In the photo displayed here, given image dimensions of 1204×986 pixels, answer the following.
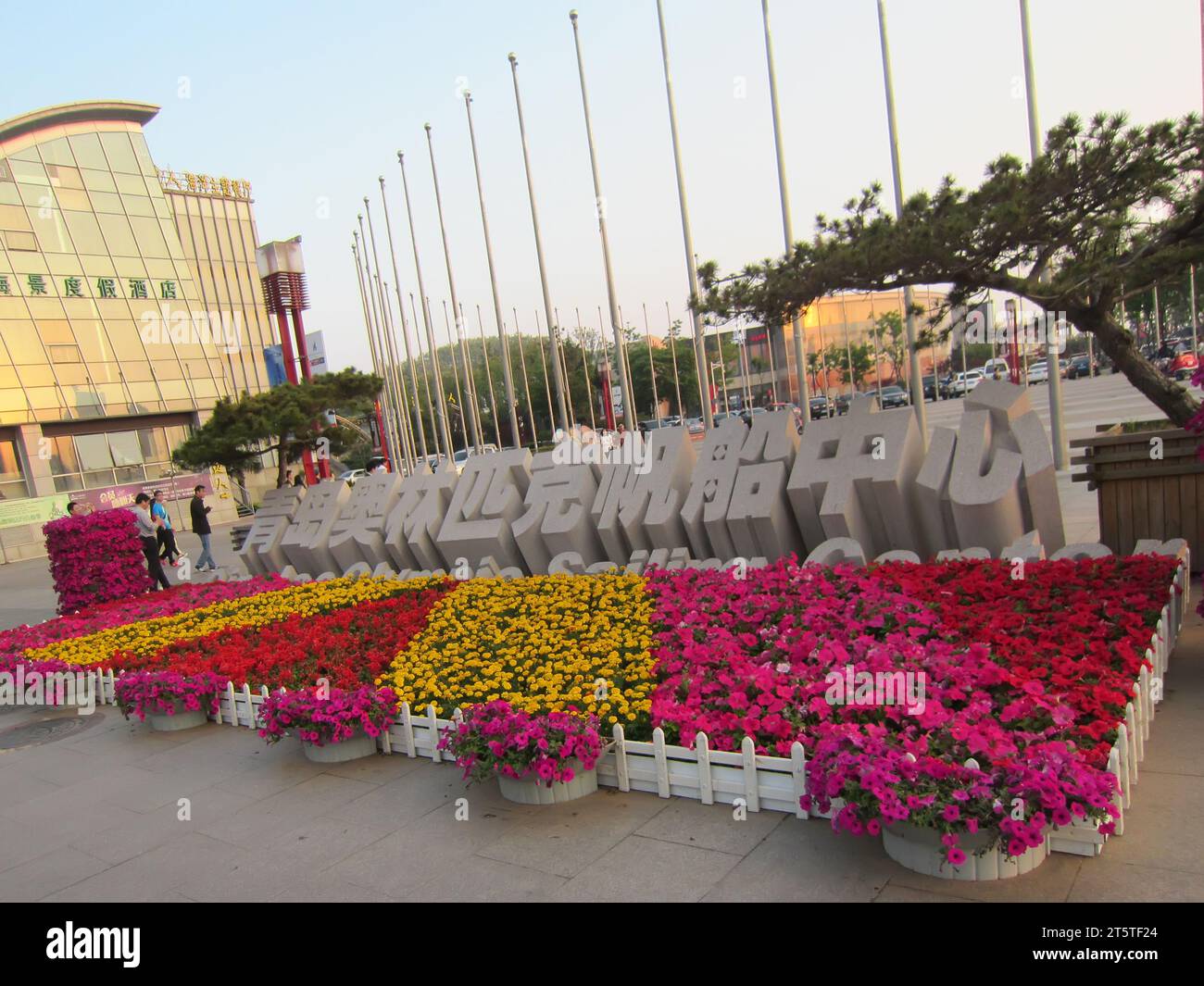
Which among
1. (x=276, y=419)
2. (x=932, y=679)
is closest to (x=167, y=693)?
(x=932, y=679)

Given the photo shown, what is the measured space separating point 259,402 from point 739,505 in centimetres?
881

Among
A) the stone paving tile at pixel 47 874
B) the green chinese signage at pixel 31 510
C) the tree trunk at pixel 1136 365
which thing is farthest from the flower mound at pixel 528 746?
the green chinese signage at pixel 31 510

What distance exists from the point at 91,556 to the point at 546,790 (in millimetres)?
10040

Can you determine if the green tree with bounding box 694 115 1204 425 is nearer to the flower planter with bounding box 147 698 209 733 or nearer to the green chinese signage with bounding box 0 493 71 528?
the flower planter with bounding box 147 698 209 733

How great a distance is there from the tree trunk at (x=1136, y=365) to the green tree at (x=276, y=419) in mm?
10781

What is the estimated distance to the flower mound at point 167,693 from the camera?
669 cm

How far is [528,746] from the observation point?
14.6ft

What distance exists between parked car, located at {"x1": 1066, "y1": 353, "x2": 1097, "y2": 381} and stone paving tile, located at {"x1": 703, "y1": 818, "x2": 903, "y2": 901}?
1686 inches

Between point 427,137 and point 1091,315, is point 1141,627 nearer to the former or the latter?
point 1091,315

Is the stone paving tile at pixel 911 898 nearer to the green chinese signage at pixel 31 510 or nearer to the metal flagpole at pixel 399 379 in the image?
the metal flagpole at pixel 399 379

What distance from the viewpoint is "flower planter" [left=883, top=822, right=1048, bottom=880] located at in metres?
3.34

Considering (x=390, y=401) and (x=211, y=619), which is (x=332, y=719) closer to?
(x=211, y=619)
